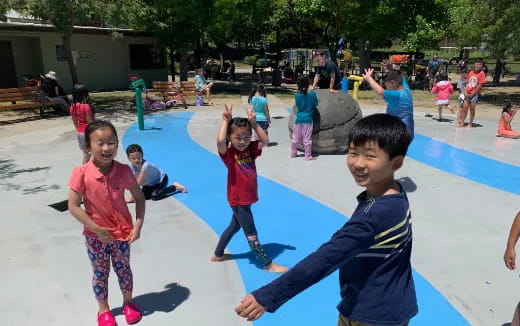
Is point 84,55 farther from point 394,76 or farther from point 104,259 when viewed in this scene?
point 104,259

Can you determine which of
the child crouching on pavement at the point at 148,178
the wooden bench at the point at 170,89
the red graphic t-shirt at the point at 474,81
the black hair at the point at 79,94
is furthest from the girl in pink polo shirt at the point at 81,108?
the wooden bench at the point at 170,89

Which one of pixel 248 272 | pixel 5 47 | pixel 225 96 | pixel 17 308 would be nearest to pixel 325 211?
pixel 248 272

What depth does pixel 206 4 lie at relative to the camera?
66.3 feet

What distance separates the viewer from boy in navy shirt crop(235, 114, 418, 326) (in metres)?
1.66

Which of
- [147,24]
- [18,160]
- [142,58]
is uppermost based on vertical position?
[147,24]

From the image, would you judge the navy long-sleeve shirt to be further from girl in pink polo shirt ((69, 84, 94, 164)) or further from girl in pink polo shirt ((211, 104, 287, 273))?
girl in pink polo shirt ((69, 84, 94, 164))

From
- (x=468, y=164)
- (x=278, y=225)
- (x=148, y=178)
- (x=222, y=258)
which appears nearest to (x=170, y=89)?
Answer: (x=148, y=178)

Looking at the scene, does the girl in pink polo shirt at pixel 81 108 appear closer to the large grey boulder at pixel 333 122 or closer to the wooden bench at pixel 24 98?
the large grey boulder at pixel 333 122

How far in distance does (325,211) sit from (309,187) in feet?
3.57

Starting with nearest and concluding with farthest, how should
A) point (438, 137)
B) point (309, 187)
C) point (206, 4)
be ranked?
point (309, 187)
point (438, 137)
point (206, 4)

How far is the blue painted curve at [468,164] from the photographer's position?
729cm

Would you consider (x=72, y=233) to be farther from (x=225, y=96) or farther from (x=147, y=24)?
(x=147, y=24)

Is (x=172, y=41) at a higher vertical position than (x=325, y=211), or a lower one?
higher

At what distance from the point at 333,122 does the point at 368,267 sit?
7.17 m
